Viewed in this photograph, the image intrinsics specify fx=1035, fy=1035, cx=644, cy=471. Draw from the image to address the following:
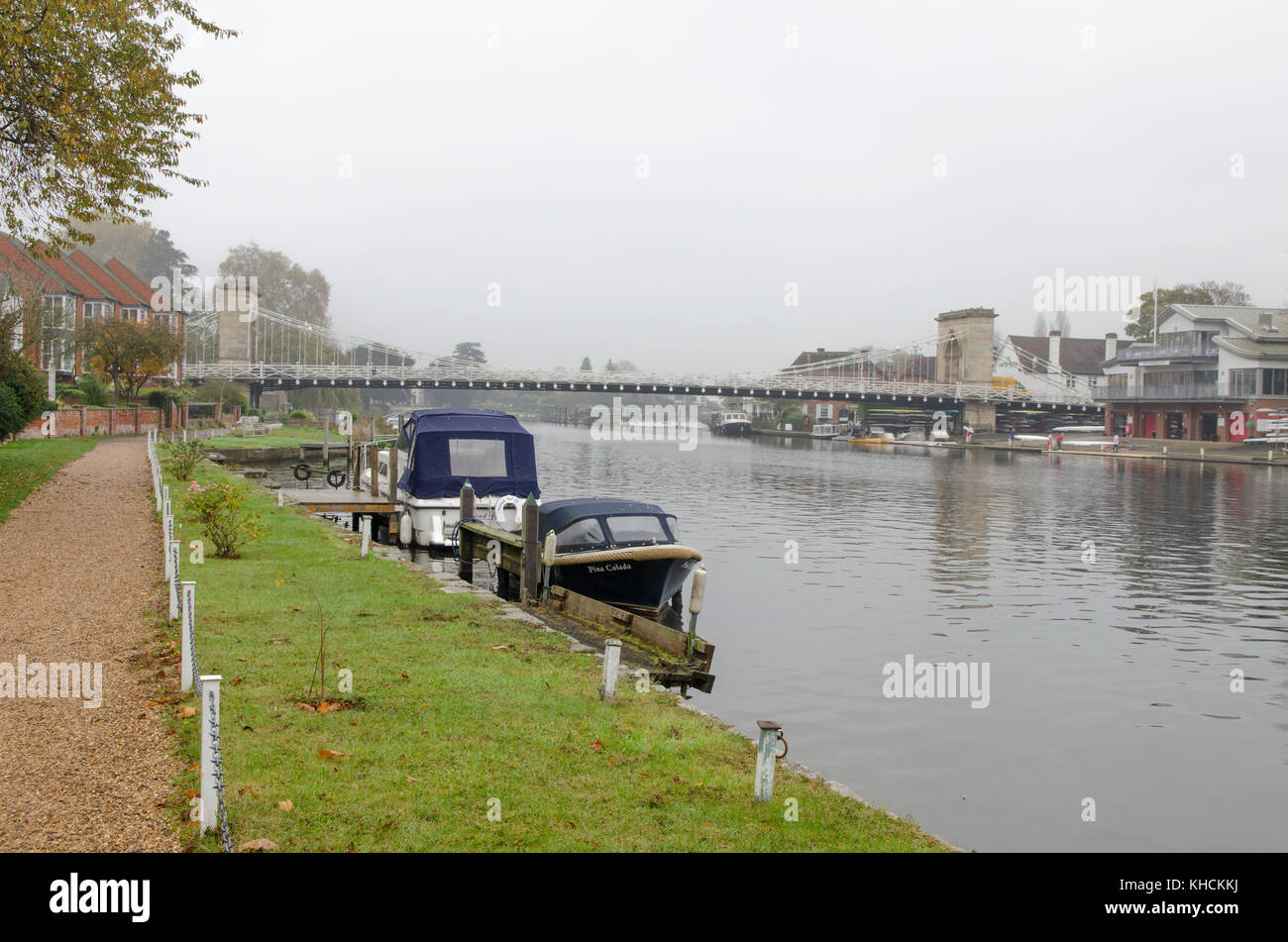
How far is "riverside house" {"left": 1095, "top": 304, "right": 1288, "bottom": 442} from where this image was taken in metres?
78.5

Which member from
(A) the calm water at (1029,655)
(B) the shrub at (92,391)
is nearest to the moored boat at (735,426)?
(B) the shrub at (92,391)

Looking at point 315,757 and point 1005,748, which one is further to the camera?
point 1005,748

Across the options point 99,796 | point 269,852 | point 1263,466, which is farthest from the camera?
point 1263,466

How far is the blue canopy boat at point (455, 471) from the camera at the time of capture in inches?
1117

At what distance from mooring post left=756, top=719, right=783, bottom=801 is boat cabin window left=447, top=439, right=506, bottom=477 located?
70.4 feet

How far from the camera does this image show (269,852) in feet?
21.3

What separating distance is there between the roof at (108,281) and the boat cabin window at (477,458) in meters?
58.1

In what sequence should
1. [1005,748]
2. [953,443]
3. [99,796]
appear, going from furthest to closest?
[953,443], [1005,748], [99,796]

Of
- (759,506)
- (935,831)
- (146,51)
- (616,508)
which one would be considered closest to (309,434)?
(759,506)

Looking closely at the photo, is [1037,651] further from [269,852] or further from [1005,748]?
[269,852]

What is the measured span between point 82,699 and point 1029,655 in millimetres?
15138

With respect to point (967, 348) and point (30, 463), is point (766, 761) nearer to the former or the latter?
point (30, 463)

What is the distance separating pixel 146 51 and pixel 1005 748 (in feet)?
73.6

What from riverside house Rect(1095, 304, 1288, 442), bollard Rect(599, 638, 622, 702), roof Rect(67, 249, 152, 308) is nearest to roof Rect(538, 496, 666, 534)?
bollard Rect(599, 638, 622, 702)
